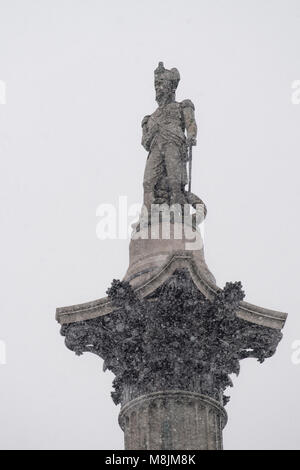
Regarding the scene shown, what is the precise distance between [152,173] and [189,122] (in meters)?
1.16

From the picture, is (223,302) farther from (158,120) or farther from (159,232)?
(158,120)

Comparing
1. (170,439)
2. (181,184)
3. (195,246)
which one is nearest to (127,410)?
(170,439)

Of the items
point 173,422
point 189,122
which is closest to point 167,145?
point 189,122

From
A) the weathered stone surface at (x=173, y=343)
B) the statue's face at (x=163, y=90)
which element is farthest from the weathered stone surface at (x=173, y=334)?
the statue's face at (x=163, y=90)

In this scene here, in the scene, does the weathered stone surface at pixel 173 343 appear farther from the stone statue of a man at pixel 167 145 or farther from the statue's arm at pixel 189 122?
the statue's arm at pixel 189 122

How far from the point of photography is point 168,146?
57.8 feet

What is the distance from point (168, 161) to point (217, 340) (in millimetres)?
4211

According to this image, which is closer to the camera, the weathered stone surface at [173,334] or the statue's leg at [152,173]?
the weathered stone surface at [173,334]

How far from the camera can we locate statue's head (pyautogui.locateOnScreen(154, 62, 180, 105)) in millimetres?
18297

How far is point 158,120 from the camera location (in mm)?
17953

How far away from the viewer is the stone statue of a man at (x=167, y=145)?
17297 millimetres

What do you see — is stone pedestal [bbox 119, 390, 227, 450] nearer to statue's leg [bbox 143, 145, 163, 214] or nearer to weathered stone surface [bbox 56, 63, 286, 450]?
weathered stone surface [bbox 56, 63, 286, 450]

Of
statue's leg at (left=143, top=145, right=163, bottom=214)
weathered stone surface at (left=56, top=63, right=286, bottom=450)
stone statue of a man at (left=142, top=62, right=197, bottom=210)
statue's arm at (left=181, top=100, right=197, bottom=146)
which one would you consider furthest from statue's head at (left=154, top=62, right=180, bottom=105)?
weathered stone surface at (left=56, top=63, right=286, bottom=450)

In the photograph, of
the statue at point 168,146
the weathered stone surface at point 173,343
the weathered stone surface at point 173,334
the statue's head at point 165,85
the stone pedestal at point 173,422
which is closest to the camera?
the stone pedestal at point 173,422
